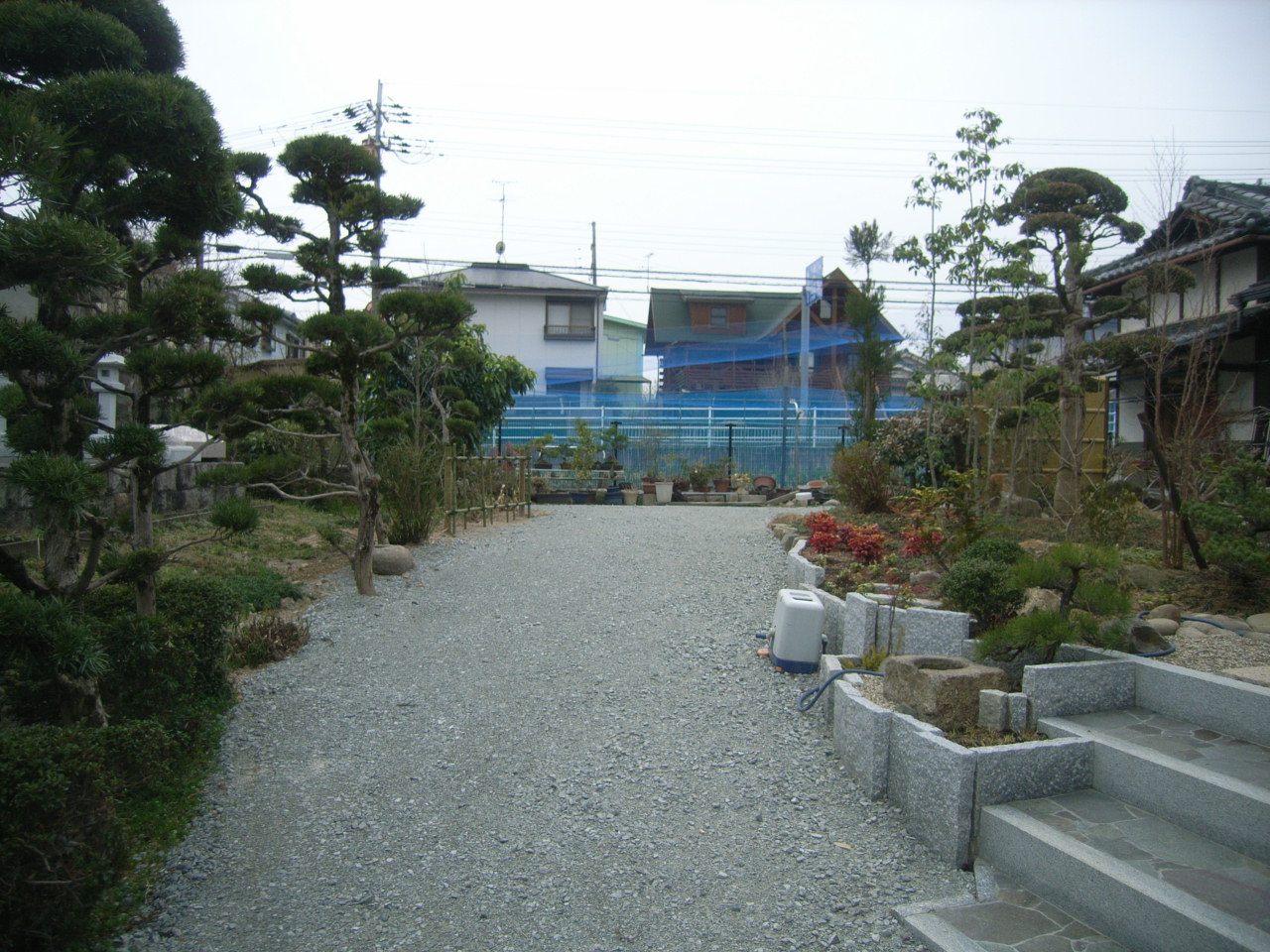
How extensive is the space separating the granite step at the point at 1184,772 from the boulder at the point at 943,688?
26 centimetres

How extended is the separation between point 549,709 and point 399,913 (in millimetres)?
1749

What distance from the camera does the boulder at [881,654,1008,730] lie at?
3436 mm

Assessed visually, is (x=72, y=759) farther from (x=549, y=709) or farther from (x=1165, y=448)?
(x=1165, y=448)

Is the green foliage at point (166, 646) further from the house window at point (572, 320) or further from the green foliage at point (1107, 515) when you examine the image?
the house window at point (572, 320)

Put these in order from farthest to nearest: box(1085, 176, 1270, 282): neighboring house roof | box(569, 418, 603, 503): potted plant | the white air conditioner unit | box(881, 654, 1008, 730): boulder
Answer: box(569, 418, 603, 503): potted plant
box(1085, 176, 1270, 282): neighboring house roof
the white air conditioner unit
box(881, 654, 1008, 730): boulder

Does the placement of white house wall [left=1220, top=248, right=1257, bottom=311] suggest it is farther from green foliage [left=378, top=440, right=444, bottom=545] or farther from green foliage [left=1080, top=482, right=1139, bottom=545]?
green foliage [left=378, top=440, right=444, bottom=545]

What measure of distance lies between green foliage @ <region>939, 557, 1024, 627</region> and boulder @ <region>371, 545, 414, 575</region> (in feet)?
15.6

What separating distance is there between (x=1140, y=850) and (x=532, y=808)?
2159 mm

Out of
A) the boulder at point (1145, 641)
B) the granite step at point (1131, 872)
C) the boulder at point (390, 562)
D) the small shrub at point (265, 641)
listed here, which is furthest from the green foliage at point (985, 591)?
the boulder at point (390, 562)

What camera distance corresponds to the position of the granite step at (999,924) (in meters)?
2.48

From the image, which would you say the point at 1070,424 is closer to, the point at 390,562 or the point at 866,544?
the point at 866,544

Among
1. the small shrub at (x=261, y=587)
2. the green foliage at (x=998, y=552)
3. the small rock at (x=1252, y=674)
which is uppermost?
the green foliage at (x=998, y=552)

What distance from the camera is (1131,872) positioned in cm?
251

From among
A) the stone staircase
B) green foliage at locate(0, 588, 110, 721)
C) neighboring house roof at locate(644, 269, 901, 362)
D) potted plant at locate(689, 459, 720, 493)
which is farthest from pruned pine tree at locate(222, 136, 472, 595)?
neighboring house roof at locate(644, 269, 901, 362)
